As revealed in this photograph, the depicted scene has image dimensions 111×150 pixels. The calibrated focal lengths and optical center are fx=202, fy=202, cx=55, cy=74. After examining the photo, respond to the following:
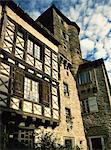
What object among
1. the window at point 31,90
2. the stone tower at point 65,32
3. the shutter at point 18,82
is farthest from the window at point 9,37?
the stone tower at point 65,32

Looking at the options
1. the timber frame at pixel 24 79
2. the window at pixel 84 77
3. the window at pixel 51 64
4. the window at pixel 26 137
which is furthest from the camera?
the window at pixel 84 77

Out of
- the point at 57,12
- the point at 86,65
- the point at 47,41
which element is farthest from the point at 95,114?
the point at 57,12

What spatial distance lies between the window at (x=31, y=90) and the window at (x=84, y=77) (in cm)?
756

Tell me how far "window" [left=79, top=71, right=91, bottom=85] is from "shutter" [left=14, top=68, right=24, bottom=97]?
907cm

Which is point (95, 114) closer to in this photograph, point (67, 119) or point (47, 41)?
point (67, 119)

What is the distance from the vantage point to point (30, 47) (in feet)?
45.4

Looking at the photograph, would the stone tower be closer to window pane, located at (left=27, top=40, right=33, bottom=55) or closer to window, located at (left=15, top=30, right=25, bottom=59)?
window pane, located at (left=27, top=40, right=33, bottom=55)

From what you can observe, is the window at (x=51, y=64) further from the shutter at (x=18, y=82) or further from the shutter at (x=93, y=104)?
the shutter at (x=93, y=104)

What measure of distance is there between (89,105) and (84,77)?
9.64ft

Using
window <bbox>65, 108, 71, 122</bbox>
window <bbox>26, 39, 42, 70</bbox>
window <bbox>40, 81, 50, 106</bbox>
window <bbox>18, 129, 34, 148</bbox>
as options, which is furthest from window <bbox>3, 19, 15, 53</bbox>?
window <bbox>65, 108, 71, 122</bbox>

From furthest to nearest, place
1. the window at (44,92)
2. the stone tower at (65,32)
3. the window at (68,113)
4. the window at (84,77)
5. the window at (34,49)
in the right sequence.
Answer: the window at (84,77) < the stone tower at (65,32) < the window at (68,113) < the window at (34,49) < the window at (44,92)

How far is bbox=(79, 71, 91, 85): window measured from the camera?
19.6m

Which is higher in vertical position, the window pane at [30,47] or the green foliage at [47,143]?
the window pane at [30,47]

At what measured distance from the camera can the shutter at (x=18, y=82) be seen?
11.1 meters
